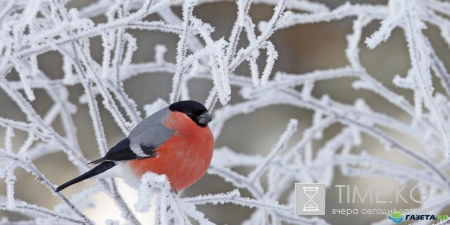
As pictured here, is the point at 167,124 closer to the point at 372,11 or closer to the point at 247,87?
the point at 247,87

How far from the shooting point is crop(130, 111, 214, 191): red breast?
84.0 inches

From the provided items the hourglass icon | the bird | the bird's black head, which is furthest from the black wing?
the hourglass icon

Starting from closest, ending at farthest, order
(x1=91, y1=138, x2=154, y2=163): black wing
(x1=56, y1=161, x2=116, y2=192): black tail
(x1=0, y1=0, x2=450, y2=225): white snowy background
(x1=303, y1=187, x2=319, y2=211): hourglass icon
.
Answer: (x1=0, y1=0, x2=450, y2=225): white snowy background → (x1=56, y1=161, x2=116, y2=192): black tail → (x1=91, y1=138, x2=154, y2=163): black wing → (x1=303, y1=187, x2=319, y2=211): hourglass icon

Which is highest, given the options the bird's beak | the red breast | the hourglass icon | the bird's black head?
the bird's black head

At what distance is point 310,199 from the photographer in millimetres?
2580

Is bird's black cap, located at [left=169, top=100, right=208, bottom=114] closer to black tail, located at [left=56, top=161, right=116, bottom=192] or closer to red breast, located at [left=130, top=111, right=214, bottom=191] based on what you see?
red breast, located at [left=130, top=111, right=214, bottom=191]

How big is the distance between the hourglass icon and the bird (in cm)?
58

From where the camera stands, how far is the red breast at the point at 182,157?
2135 millimetres

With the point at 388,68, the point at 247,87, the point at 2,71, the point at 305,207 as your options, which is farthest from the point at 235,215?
the point at 2,71

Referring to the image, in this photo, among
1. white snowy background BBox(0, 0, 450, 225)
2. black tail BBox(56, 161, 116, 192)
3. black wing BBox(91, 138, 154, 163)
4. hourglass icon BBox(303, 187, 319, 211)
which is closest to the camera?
white snowy background BBox(0, 0, 450, 225)

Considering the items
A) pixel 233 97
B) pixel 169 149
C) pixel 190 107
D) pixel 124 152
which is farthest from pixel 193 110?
pixel 233 97

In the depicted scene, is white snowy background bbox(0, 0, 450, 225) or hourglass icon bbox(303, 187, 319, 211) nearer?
white snowy background bbox(0, 0, 450, 225)

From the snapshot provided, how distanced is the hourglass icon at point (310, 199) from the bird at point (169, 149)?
1.92 feet

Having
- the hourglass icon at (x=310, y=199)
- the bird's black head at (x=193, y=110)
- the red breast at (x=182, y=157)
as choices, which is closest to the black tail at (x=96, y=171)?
the red breast at (x=182, y=157)
